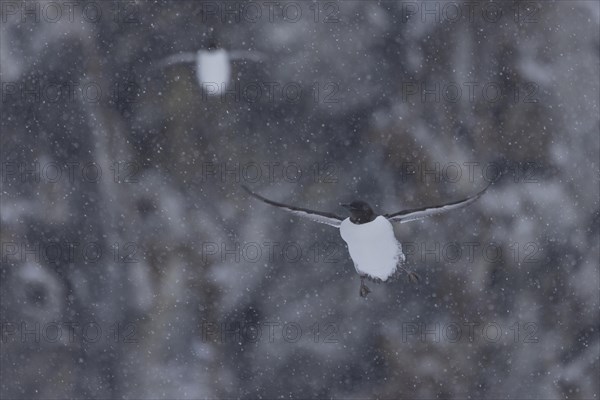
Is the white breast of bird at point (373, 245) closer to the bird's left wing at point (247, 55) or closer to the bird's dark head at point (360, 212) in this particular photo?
the bird's dark head at point (360, 212)

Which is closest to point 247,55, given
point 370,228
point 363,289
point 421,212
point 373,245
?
point 370,228

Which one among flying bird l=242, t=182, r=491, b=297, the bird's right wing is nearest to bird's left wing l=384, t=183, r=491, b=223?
flying bird l=242, t=182, r=491, b=297

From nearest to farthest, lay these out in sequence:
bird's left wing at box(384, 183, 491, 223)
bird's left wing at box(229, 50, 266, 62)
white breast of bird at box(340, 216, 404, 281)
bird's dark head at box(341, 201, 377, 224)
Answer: bird's left wing at box(384, 183, 491, 223)
bird's dark head at box(341, 201, 377, 224)
white breast of bird at box(340, 216, 404, 281)
bird's left wing at box(229, 50, 266, 62)

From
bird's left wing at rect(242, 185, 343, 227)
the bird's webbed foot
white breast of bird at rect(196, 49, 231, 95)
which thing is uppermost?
white breast of bird at rect(196, 49, 231, 95)

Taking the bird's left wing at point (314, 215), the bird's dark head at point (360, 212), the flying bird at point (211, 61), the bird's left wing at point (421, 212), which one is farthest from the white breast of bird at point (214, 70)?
the bird's left wing at point (421, 212)

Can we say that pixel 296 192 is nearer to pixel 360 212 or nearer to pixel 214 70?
pixel 360 212

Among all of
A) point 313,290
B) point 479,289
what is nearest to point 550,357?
point 479,289

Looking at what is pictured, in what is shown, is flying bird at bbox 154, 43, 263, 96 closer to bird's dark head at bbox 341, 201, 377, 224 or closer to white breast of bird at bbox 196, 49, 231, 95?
white breast of bird at bbox 196, 49, 231, 95

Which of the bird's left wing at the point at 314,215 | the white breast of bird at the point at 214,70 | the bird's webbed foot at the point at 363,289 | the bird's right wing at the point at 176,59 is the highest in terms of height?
the bird's right wing at the point at 176,59
